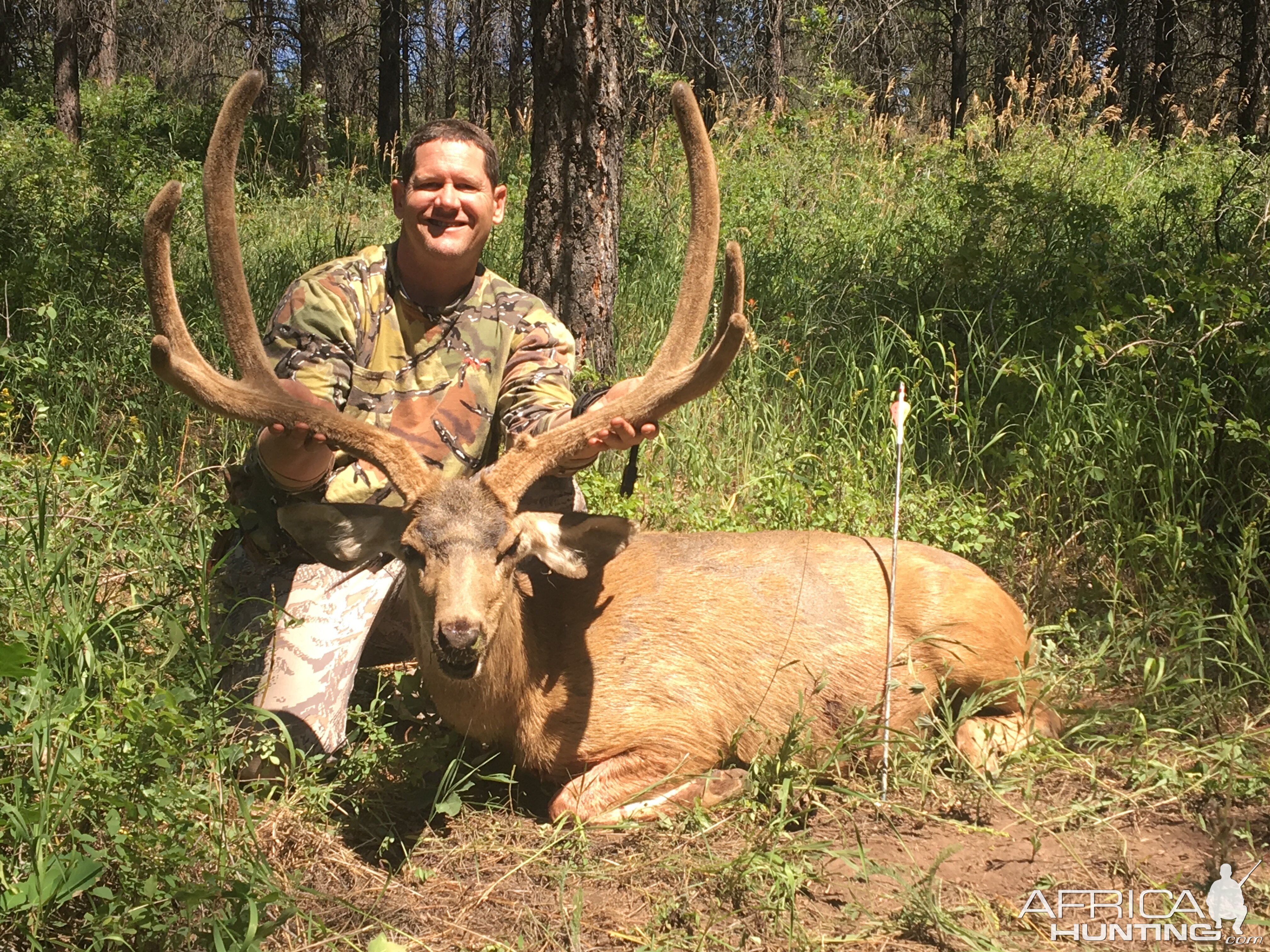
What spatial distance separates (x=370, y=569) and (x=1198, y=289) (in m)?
3.75

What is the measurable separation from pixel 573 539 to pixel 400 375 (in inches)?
44.3

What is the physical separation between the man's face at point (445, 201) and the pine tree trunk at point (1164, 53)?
11.6 meters

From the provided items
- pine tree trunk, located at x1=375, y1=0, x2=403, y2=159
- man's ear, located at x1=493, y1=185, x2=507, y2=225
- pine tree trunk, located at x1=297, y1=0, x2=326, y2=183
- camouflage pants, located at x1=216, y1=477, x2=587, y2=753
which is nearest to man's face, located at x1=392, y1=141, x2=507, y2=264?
man's ear, located at x1=493, y1=185, x2=507, y2=225

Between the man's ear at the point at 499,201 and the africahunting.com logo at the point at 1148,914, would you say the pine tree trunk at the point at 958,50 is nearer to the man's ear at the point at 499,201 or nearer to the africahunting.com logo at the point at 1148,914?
the man's ear at the point at 499,201

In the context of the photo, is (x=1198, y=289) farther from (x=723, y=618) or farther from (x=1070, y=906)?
(x=1070, y=906)

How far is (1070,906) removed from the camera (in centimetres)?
308

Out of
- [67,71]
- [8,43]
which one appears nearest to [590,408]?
[67,71]

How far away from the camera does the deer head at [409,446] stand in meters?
3.31

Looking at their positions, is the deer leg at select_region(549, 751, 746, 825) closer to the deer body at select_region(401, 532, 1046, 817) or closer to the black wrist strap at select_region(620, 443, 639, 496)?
the deer body at select_region(401, 532, 1046, 817)

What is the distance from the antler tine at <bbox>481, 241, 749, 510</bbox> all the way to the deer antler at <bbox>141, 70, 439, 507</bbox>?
0.24m

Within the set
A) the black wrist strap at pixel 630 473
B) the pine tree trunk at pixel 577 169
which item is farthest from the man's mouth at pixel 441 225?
the pine tree trunk at pixel 577 169

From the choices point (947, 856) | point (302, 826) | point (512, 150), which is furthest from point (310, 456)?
point (512, 150)

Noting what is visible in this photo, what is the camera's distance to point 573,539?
3766mm

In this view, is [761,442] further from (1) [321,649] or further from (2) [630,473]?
(1) [321,649]
